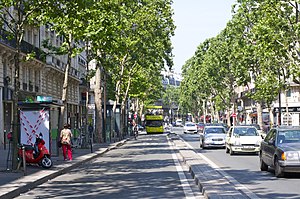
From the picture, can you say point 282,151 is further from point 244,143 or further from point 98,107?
point 98,107

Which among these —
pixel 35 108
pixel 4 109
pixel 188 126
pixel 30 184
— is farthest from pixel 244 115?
pixel 30 184

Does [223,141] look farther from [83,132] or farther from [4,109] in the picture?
[4,109]

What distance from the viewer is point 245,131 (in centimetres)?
3116

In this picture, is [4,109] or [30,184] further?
[4,109]

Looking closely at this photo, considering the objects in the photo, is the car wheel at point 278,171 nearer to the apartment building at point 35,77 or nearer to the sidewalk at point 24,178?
the sidewalk at point 24,178

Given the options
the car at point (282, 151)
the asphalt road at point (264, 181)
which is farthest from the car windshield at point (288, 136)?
the asphalt road at point (264, 181)

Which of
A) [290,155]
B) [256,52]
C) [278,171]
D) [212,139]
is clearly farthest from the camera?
[256,52]

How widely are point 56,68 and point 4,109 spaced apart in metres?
14.3

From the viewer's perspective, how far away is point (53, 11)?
68.9ft

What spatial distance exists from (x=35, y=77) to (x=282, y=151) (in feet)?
122

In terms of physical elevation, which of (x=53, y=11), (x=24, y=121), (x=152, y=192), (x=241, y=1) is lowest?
(x=152, y=192)

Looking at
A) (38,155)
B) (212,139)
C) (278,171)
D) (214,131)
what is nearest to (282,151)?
(278,171)

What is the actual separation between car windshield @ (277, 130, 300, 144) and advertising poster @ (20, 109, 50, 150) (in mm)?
9902

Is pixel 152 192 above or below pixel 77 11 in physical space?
below
